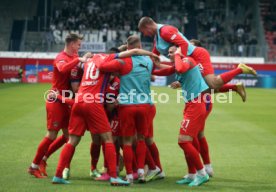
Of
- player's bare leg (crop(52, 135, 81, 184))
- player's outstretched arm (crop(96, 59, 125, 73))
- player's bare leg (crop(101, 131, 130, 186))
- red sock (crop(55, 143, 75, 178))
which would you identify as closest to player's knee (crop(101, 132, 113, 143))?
player's bare leg (crop(101, 131, 130, 186))

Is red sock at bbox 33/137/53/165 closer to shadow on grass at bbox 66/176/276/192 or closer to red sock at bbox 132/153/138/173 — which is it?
shadow on grass at bbox 66/176/276/192

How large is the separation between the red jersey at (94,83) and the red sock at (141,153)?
1013 millimetres

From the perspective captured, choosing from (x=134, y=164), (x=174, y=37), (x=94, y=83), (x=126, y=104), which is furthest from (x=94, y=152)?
(x=174, y=37)

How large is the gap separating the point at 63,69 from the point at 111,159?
1743 millimetres

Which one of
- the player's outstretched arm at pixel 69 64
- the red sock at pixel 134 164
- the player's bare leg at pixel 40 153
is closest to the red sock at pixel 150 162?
the red sock at pixel 134 164

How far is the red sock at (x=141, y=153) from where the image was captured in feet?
33.7

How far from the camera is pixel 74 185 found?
9.75 meters

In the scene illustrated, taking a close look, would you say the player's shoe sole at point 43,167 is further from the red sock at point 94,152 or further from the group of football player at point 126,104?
the red sock at point 94,152

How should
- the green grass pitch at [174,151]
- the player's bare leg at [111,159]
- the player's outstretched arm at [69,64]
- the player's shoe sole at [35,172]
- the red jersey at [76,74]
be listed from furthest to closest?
the red jersey at [76,74], the player's shoe sole at [35,172], the player's outstretched arm at [69,64], the green grass pitch at [174,151], the player's bare leg at [111,159]

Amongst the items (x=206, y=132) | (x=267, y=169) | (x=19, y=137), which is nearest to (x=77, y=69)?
(x=267, y=169)

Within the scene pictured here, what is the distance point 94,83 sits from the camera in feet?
32.8

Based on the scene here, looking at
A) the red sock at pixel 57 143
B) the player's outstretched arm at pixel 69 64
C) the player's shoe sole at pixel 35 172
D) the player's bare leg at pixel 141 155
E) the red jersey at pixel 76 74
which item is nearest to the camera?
the player's outstretched arm at pixel 69 64

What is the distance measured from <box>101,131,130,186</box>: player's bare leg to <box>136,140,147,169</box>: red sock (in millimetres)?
554

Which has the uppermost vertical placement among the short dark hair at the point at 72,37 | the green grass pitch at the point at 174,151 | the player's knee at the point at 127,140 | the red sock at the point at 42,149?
the short dark hair at the point at 72,37
